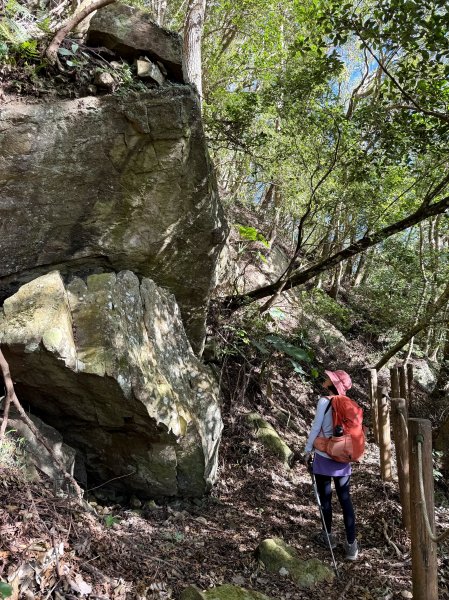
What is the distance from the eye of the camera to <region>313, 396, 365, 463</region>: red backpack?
4.73 m

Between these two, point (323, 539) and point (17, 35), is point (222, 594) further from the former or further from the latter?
point (17, 35)

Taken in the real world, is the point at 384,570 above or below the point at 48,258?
below

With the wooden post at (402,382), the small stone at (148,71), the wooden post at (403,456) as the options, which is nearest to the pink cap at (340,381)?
the wooden post at (403,456)

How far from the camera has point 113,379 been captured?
4629mm

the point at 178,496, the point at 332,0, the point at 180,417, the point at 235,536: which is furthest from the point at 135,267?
the point at 332,0

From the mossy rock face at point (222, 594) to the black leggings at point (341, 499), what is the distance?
149 centimetres

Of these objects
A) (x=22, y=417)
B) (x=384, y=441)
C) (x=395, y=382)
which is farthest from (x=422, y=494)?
(x=395, y=382)

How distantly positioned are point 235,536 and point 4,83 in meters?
5.52

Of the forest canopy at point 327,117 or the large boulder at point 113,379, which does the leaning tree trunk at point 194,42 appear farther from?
the large boulder at point 113,379

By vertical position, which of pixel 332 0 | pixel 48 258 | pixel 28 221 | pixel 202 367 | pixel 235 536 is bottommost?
pixel 235 536

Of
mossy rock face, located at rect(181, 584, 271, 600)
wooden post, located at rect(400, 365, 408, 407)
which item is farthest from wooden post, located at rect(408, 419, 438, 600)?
wooden post, located at rect(400, 365, 408, 407)

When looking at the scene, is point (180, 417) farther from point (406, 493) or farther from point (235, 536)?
point (406, 493)

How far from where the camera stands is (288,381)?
424 inches

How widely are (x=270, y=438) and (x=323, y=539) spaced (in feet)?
9.27
